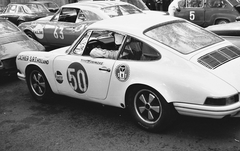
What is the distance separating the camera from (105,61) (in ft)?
14.8

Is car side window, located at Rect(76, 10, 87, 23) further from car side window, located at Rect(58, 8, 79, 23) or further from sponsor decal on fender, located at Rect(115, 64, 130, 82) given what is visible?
sponsor decal on fender, located at Rect(115, 64, 130, 82)

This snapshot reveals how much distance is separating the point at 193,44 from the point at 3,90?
4217 mm

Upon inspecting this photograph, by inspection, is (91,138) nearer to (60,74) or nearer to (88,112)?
(88,112)

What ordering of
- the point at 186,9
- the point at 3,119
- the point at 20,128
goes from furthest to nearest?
the point at 186,9, the point at 3,119, the point at 20,128

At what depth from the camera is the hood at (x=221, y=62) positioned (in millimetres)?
3781

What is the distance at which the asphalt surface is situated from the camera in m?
3.99

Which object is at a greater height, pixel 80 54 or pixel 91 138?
pixel 80 54

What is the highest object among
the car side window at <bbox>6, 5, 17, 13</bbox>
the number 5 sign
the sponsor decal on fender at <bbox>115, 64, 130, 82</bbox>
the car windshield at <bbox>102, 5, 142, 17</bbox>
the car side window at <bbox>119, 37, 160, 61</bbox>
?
the car side window at <bbox>119, 37, 160, 61</bbox>

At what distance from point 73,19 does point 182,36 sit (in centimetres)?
519

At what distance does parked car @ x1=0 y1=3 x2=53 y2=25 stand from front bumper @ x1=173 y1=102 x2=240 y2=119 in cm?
987

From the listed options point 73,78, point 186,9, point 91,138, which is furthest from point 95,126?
point 186,9

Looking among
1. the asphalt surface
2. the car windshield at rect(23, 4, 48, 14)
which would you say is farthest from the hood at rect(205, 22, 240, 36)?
the car windshield at rect(23, 4, 48, 14)

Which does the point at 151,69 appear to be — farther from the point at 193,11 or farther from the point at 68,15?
the point at 193,11

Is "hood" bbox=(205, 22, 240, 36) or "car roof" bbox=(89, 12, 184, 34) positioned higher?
"car roof" bbox=(89, 12, 184, 34)
